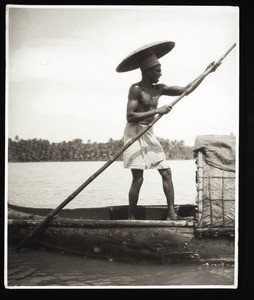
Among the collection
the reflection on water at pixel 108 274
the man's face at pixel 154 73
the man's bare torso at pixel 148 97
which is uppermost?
the man's face at pixel 154 73

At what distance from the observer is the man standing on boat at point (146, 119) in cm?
382

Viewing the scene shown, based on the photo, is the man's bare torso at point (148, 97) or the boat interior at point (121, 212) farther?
the boat interior at point (121, 212)

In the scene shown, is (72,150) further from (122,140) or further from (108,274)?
(108,274)

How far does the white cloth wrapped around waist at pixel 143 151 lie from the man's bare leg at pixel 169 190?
0.04m

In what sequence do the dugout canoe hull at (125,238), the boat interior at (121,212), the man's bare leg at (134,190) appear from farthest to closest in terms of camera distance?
the boat interior at (121,212)
the man's bare leg at (134,190)
the dugout canoe hull at (125,238)

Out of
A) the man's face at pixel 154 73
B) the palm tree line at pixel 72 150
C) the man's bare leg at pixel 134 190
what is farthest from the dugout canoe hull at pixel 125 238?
the man's face at pixel 154 73

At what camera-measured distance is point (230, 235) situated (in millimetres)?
3771

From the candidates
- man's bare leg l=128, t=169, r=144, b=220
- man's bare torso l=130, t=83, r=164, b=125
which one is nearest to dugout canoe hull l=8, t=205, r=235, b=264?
man's bare leg l=128, t=169, r=144, b=220

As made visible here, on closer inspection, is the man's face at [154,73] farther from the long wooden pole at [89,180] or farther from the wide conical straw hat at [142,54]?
the long wooden pole at [89,180]

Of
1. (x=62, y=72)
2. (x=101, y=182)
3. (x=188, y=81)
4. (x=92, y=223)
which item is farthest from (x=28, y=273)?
(x=188, y=81)
